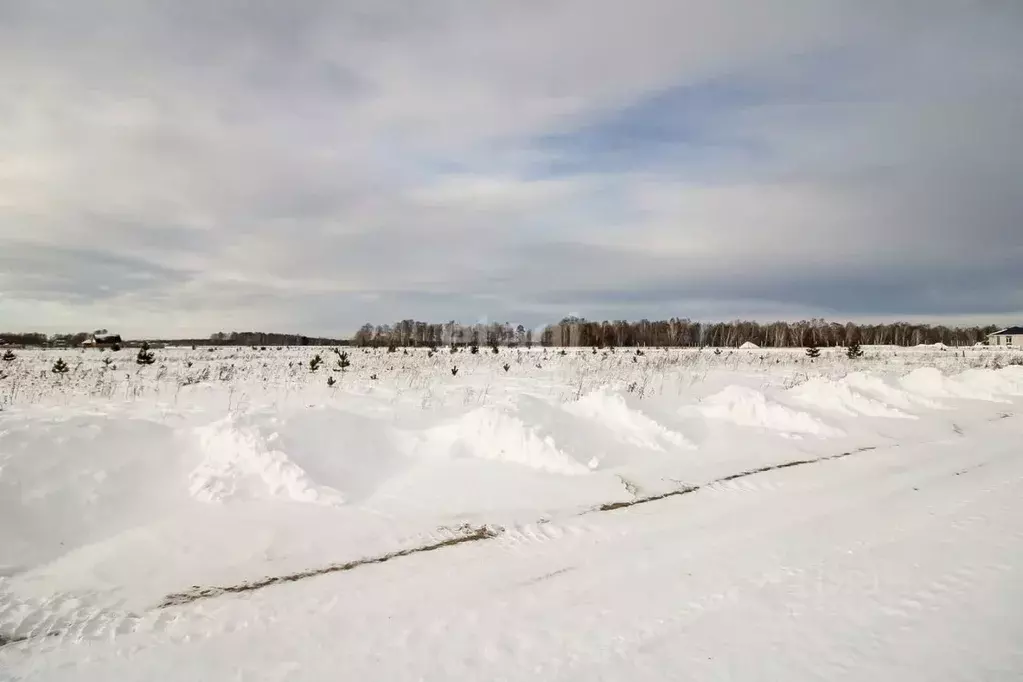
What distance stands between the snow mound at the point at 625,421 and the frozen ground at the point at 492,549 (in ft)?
0.19

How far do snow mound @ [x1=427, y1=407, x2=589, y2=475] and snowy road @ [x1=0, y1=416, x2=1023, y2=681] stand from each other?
226 centimetres

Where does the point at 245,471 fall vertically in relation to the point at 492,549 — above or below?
above

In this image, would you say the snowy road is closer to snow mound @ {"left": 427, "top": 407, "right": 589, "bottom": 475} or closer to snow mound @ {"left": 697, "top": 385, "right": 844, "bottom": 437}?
snow mound @ {"left": 427, "top": 407, "right": 589, "bottom": 475}

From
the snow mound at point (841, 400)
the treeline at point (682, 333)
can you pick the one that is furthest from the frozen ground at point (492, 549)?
the treeline at point (682, 333)

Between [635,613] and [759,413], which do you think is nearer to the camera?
[635,613]

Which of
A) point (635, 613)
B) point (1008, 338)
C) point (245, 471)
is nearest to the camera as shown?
point (635, 613)

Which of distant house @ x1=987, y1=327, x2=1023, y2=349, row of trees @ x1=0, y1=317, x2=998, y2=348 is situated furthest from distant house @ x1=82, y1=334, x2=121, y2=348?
distant house @ x1=987, y1=327, x2=1023, y2=349

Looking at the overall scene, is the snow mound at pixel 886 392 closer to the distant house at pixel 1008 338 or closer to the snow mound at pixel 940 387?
the snow mound at pixel 940 387

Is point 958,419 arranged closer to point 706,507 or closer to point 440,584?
point 706,507

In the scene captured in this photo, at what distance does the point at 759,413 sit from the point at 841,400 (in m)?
3.77

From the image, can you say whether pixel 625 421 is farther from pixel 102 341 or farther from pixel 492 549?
pixel 102 341

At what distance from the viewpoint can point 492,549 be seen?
19.9ft

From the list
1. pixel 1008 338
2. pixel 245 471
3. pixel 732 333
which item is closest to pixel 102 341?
pixel 245 471

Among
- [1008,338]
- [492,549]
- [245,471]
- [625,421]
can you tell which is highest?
[1008,338]
